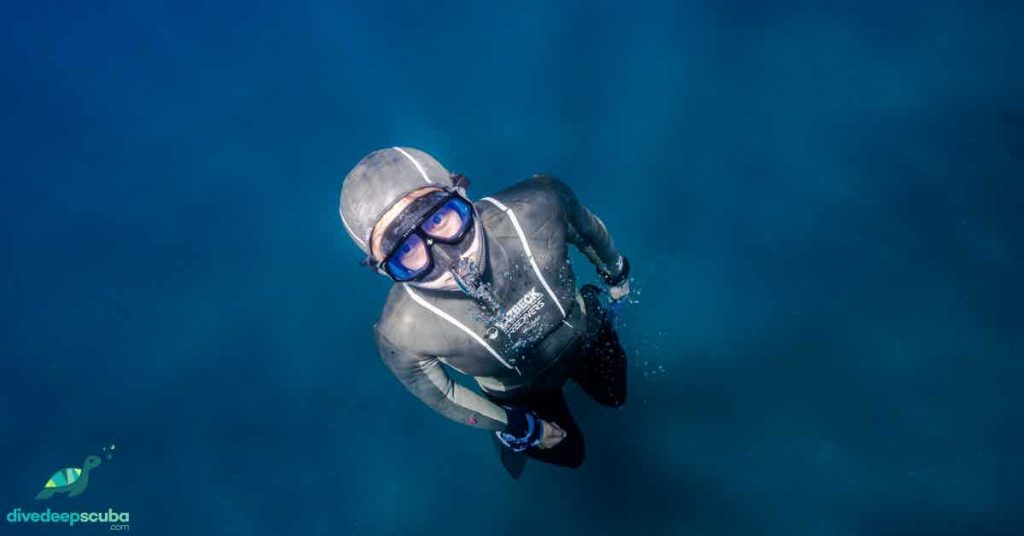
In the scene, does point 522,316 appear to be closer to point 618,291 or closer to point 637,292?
point 618,291

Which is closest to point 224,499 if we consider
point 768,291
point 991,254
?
point 768,291

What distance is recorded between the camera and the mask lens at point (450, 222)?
2.38m

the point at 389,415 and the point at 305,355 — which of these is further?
the point at 305,355

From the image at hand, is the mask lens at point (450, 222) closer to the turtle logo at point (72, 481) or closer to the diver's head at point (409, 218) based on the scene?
the diver's head at point (409, 218)

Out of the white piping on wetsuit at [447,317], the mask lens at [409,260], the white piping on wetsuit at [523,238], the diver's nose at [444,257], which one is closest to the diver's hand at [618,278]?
the white piping on wetsuit at [523,238]

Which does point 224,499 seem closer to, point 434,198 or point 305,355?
point 305,355

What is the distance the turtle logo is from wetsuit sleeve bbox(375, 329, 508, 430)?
19.0 feet

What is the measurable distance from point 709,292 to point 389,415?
11.6ft

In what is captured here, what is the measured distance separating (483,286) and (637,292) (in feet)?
10.2

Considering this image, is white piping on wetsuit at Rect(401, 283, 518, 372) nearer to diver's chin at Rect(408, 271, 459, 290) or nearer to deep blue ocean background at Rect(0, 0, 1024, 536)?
diver's chin at Rect(408, 271, 459, 290)

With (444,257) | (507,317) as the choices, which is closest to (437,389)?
(507,317)

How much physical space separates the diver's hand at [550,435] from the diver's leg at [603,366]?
45 centimetres

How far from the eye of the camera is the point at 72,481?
636 cm

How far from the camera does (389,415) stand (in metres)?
5.71
